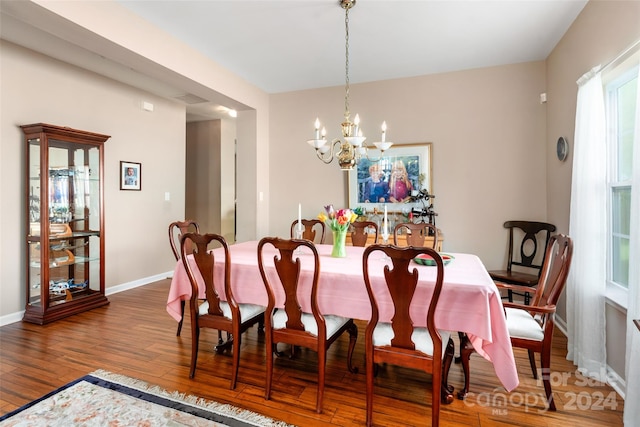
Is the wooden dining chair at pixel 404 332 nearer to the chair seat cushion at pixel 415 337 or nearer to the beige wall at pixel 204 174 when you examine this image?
the chair seat cushion at pixel 415 337

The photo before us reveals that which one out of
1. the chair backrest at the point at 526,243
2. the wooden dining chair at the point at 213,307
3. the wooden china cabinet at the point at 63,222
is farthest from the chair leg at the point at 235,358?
the chair backrest at the point at 526,243

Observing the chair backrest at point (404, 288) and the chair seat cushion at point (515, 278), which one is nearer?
the chair backrest at point (404, 288)

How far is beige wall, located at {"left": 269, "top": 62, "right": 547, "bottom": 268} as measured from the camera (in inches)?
149

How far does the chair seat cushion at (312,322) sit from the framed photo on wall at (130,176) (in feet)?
11.3

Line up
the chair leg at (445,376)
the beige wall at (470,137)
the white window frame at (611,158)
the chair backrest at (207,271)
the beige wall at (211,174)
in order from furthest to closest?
the beige wall at (211,174)
the beige wall at (470,137)
the white window frame at (611,158)
the chair backrest at (207,271)
the chair leg at (445,376)

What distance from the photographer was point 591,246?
242cm

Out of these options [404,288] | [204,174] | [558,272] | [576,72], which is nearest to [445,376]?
[404,288]

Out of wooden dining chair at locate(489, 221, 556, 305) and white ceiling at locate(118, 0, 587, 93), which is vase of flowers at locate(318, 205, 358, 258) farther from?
wooden dining chair at locate(489, 221, 556, 305)

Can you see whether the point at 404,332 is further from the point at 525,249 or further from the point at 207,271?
the point at 525,249

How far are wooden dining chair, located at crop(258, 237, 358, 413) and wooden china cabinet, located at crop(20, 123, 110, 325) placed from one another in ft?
8.93

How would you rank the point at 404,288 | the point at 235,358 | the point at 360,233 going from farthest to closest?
1. the point at 360,233
2. the point at 235,358
3. the point at 404,288

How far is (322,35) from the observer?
3.18m

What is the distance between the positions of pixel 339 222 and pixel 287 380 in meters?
1.21

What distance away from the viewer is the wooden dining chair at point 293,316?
1.97 m
